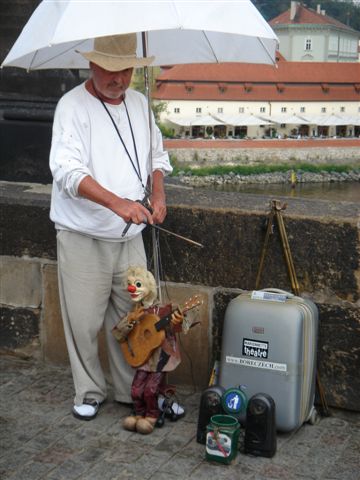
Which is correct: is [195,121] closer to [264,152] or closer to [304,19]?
[264,152]

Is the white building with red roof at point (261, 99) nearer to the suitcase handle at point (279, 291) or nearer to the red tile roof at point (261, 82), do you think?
the red tile roof at point (261, 82)

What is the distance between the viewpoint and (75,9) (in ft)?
7.97

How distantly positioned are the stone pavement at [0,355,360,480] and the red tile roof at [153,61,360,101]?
162 feet

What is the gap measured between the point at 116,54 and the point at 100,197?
0.47m

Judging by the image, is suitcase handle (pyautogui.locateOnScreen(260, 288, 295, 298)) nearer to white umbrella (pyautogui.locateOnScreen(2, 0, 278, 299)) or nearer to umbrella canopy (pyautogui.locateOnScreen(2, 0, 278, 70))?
white umbrella (pyautogui.locateOnScreen(2, 0, 278, 299))

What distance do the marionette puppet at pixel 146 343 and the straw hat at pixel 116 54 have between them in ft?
2.04

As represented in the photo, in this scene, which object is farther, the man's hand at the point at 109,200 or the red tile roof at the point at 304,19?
the red tile roof at the point at 304,19

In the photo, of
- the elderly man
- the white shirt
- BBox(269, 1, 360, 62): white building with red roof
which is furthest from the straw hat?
BBox(269, 1, 360, 62): white building with red roof

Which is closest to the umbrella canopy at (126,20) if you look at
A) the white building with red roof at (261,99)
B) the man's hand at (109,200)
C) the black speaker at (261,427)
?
the man's hand at (109,200)

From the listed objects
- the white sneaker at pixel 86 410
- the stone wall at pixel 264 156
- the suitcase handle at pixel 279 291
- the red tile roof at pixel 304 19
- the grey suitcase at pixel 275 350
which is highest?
the red tile roof at pixel 304 19

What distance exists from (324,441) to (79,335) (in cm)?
85

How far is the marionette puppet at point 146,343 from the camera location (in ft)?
8.91

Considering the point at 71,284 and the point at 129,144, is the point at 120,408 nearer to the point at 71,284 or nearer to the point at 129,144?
the point at 71,284

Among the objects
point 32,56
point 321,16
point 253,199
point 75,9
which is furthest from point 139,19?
point 321,16
